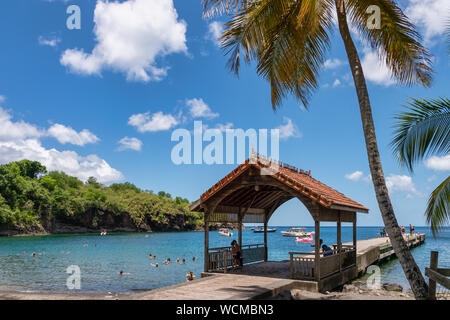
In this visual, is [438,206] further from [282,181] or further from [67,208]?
[67,208]

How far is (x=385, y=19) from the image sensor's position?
948 centimetres

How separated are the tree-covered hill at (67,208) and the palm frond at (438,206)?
46.9m

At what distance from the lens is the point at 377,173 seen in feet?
29.8

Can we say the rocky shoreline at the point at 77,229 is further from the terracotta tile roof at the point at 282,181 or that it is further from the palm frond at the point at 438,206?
the palm frond at the point at 438,206

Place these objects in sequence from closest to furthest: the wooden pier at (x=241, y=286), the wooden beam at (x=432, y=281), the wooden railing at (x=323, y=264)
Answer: the wooden beam at (x=432, y=281) → the wooden pier at (x=241, y=286) → the wooden railing at (x=323, y=264)

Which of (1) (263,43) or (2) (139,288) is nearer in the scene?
(1) (263,43)

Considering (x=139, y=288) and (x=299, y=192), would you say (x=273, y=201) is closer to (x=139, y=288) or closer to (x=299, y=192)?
(x=299, y=192)

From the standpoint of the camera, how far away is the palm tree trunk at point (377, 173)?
336 inches

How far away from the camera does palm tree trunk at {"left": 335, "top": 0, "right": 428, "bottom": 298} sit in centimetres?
854

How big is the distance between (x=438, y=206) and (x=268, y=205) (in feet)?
37.4

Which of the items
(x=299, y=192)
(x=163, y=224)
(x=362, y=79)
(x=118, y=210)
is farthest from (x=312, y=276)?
(x=163, y=224)

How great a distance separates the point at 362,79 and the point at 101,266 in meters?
28.5

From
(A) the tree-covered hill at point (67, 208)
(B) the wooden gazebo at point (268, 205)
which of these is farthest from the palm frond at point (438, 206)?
(A) the tree-covered hill at point (67, 208)

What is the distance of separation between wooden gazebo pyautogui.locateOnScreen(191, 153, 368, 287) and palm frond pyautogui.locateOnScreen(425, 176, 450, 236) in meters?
4.47
